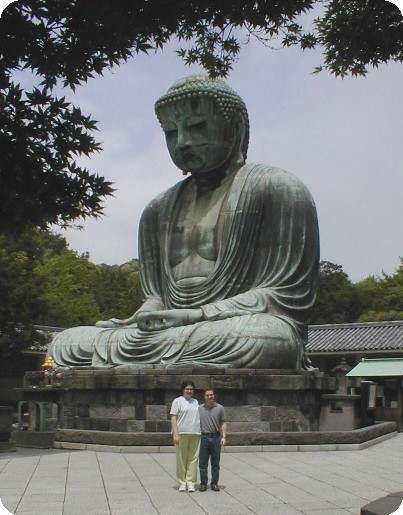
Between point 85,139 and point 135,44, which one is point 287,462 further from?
point 135,44

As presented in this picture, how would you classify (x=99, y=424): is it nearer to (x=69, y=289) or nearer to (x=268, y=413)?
(x=268, y=413)

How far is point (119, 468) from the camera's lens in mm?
8516

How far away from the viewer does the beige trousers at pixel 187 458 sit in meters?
7.25

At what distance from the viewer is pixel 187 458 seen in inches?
289

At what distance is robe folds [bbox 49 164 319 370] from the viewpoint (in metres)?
11.5

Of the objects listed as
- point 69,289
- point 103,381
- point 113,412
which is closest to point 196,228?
point 103,381

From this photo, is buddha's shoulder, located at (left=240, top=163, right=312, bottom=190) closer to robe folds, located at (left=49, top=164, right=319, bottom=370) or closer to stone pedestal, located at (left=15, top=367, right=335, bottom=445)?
robe folds, located at (left=49, top=164, right=319, bottom=370)

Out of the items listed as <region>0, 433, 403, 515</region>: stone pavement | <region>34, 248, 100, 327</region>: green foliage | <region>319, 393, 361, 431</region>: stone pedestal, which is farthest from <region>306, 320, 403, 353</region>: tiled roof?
A: <region>0, 433, 403, 515</region>: stone pavement

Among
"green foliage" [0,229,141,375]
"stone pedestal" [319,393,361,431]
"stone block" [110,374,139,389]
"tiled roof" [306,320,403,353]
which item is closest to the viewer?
"stone block" [110,374,139,389]

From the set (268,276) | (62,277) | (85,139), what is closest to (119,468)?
(85,139)

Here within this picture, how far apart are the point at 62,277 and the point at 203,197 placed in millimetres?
26694

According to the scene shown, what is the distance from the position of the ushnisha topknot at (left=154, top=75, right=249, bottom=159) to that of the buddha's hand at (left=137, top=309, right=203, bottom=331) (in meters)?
3.69

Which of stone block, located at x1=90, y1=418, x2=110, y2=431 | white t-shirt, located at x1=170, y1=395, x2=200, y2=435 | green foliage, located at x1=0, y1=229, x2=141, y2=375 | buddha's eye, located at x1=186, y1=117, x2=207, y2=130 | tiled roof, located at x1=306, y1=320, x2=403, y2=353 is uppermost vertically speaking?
buddha's eye, located at x1=186, y1=117, x2=207, y2=130

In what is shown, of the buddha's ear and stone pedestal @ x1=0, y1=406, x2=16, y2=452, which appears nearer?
stone pedestal @ x1=0, y1=406, x2=16, y2=452
